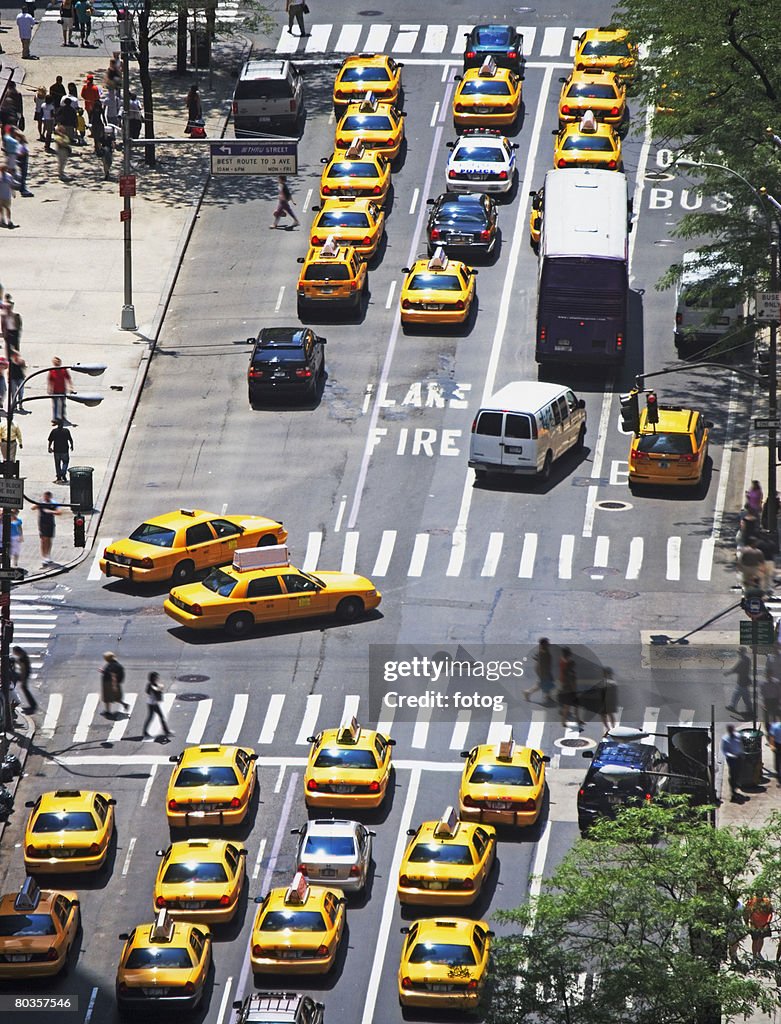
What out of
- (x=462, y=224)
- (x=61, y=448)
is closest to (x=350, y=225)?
(x=462, y=224)

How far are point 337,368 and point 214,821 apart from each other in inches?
883

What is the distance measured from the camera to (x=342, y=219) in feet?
225

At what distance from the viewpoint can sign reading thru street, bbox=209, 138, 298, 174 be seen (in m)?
60.4

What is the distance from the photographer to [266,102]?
7519cm

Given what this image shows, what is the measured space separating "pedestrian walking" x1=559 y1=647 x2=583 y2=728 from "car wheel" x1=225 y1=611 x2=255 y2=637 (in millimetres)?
7281

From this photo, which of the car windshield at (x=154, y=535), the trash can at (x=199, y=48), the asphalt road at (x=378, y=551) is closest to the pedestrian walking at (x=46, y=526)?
the asphalt road at (x=378, y=551)

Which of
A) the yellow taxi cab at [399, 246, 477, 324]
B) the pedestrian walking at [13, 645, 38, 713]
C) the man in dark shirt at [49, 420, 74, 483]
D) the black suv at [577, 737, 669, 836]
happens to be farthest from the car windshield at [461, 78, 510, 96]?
the black suv at [577, 737, 669, 836]

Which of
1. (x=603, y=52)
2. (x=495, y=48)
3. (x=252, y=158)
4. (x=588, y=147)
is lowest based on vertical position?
(x=588, y=147)

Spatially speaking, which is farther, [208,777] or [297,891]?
[208,777]

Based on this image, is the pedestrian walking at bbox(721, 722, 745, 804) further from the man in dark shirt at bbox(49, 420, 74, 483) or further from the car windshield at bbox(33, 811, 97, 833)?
the man in dark shirt at bbox(49, 420, 74, 483)

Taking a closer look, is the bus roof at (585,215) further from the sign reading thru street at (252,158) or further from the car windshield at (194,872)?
the car windshield at (194,872)

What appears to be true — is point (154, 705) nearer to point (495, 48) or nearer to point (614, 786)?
point (614, 786)

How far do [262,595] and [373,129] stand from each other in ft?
90.3

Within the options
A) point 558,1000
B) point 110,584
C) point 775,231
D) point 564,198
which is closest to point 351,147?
point 564,198
